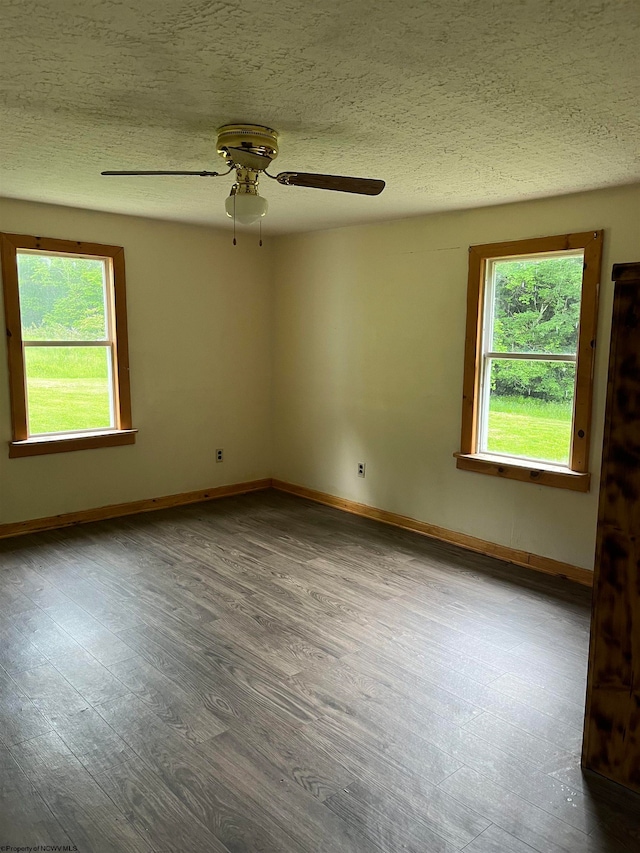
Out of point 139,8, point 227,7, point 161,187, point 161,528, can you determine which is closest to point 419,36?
point 227,7

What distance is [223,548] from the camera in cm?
421

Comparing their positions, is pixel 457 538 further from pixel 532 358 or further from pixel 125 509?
pixel 125 509

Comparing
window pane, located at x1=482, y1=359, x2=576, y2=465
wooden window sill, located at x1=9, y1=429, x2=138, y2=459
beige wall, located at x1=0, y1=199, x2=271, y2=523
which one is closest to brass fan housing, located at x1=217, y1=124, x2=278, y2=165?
window pane, located at x1=482, y1=359, x2=576, y2=465

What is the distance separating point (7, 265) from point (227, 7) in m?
3.19

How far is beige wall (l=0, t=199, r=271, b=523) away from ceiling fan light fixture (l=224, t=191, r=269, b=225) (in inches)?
88.7

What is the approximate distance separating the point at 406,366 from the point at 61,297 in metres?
2.66

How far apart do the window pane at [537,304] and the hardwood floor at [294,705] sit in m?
1.50

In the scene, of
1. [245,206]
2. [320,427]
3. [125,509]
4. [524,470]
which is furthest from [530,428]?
[125,509]

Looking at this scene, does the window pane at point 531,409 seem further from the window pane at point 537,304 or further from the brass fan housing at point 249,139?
the brass fan housing at point 249,139

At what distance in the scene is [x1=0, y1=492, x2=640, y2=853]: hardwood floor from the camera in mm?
1816

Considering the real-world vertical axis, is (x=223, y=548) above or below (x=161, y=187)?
below

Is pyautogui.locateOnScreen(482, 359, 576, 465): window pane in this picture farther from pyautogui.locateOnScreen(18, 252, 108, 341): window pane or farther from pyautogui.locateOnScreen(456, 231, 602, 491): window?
pyautogui.locateOnScreen(18, 252, 108, 341): window pane

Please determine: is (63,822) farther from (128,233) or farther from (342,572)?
(128,233)

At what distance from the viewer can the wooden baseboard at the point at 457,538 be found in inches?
148
